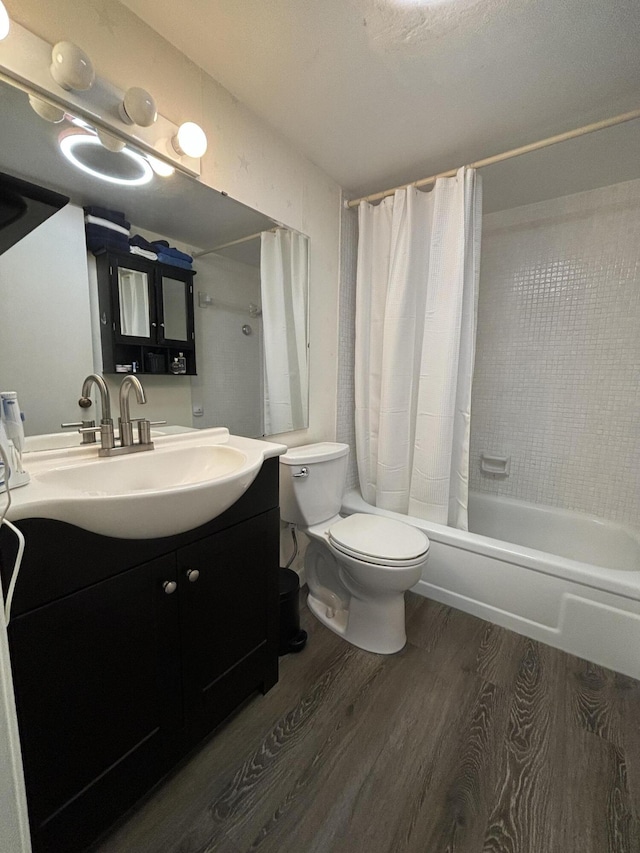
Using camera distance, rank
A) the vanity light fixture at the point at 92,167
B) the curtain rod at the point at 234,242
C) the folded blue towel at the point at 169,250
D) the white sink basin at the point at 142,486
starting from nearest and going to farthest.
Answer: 1. the white sink basin at the point at 142,486
2. the vanity light fixture at the point at 92,167
3. the folded blue towel at the point at 169,250
4. the curtain rod at the point at 234,242

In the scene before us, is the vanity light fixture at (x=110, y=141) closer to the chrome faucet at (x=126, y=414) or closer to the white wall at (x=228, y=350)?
the white wall at (x=228, y=350)

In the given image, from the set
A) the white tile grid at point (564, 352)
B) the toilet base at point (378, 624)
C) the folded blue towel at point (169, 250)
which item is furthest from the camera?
the white tile grid at point (564, 352)

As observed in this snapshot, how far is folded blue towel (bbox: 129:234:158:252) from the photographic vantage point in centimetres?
112

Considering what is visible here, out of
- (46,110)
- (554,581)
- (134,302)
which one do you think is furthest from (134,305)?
(554,581)

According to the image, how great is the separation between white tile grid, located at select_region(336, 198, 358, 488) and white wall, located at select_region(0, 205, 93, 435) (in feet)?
4.27

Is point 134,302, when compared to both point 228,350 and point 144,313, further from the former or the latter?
point 228,350

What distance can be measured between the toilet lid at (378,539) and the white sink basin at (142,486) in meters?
0.53

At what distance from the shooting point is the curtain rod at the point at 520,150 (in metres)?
1.23

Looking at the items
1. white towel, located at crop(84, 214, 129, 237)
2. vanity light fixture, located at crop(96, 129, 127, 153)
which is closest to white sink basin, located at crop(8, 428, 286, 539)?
white towel, located at crop(84, 214, 129, 237)

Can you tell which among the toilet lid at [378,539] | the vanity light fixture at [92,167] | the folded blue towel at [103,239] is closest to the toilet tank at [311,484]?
the toilet lid at [378,539]

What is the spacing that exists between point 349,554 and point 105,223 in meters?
1.37

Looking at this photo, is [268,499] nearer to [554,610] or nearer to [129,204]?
[129,204]

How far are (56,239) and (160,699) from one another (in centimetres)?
123

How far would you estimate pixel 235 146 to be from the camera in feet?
4.40
